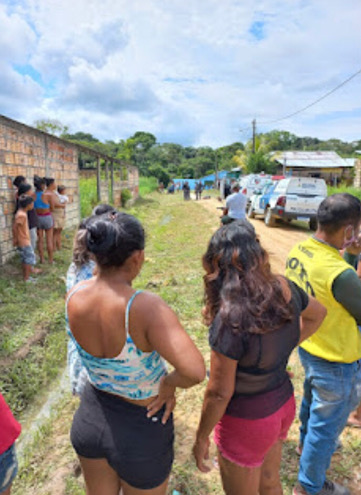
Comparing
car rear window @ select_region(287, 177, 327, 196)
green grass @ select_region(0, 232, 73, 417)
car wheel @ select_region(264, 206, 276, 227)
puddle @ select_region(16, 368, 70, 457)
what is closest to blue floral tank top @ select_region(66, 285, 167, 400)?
puddle @ select_region(16, 368, 70, 457)

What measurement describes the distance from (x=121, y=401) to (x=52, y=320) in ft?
12.1

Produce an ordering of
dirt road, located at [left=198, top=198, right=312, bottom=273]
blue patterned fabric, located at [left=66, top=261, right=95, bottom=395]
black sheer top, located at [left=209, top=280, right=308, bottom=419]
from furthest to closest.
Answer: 1. dirt road, located at [left=198, top=198, right=312, bottom=273]
2. blue patterned fabric, located at [left=66, top=261, right=95, bottom=395]
3. black sheer top, located at [left=209, top=280, right=308, bottom=419]

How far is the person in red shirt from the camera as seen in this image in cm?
148

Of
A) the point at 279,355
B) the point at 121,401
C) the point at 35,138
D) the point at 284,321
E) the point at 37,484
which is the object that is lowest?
the point at 37,484

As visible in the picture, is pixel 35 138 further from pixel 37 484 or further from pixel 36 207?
pixel 37 484

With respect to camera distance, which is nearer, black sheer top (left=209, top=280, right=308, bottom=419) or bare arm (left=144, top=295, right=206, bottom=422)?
bare arm (left=144, top=295, right=206, bottom=422)

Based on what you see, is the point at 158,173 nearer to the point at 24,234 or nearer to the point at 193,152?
the point at 24,234

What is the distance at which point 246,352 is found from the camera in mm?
1437

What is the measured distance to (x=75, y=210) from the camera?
437 inches

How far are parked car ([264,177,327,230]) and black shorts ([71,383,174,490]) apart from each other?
1070 centimetres

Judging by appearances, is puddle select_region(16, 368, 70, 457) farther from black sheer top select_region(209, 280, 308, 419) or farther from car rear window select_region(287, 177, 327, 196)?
car rear window select_region(287, 177, 327, 196)

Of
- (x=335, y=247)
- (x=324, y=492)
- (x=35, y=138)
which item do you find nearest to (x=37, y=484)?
(x=324, y=492)

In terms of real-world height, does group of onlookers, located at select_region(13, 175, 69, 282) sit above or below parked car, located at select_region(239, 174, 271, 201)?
below

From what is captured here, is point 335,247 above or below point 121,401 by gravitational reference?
above
